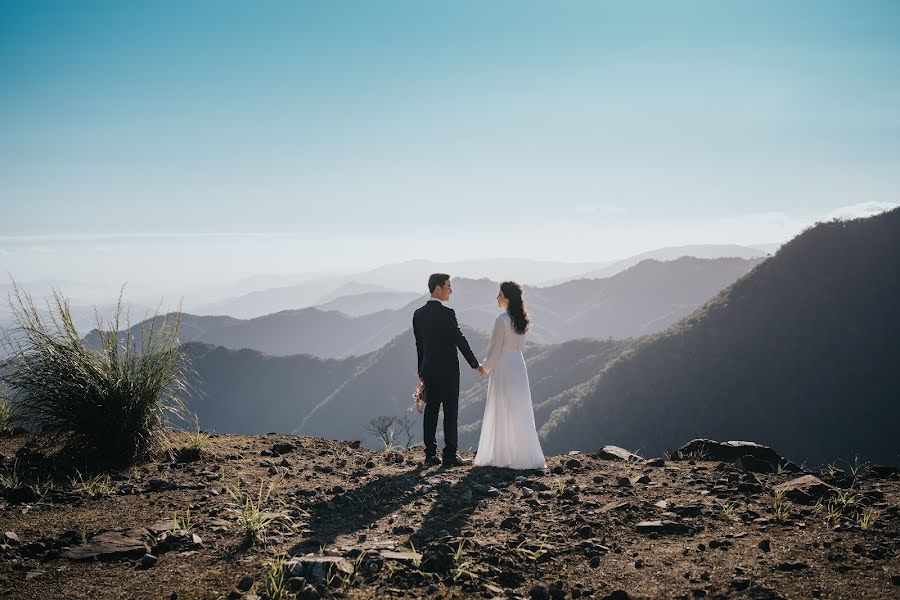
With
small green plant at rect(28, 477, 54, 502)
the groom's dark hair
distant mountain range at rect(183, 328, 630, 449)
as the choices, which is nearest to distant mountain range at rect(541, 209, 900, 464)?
distant mountain range at rect(183, 328, 630, 449)

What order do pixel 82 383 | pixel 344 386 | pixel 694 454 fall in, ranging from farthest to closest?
pixel 344 386
pixel 694 454
pixel 82 383

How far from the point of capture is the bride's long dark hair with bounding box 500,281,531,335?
7684mm

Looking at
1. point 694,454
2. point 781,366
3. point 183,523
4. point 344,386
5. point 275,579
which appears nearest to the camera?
point 275,579

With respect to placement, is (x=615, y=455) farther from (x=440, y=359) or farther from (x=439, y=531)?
(x=439, y=531)

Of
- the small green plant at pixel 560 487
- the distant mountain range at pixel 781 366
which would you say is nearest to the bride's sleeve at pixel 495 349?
the small green plant at pixel 560 487

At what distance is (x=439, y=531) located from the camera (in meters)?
4.67

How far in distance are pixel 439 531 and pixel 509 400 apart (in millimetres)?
3222

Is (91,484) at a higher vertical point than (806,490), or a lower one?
higher

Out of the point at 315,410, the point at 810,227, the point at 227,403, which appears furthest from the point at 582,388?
the point at 227,403

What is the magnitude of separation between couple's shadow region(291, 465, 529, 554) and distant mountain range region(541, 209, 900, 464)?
8398 cm

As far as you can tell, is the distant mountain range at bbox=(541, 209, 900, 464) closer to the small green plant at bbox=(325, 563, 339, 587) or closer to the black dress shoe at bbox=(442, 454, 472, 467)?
the black dress shoe at bbox=(442, 454, 472, 467)

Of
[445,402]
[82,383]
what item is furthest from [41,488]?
[445,402]

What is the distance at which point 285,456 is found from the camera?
7.50 meters

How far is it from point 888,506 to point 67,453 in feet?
28.1
